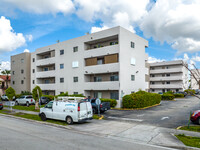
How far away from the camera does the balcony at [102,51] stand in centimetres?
2534

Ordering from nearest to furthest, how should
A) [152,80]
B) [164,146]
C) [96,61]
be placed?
1. [164,146]
2. [96,61]
3. [152,80]

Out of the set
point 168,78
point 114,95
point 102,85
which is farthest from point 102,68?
point 168,78

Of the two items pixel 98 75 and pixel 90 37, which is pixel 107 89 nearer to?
pixel 98 75

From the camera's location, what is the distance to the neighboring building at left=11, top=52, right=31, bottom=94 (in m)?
43.2

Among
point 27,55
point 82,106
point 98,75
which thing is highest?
point 27,55

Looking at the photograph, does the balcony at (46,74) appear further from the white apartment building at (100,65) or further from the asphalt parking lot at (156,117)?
the asphalt parking lot at (156,117)

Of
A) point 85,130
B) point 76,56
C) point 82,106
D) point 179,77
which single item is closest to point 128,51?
point 76,56

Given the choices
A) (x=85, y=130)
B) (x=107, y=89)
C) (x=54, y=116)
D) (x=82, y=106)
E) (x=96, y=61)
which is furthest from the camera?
(x=96, y=61)

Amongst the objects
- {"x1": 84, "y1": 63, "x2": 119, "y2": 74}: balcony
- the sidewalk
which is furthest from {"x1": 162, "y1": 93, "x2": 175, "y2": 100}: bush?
the sidewalk

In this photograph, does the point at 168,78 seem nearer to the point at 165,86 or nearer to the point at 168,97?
the point at 165,86

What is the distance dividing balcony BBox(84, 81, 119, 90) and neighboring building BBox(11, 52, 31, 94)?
22.3 metres

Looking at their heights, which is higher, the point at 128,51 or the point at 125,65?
the point at 128,51

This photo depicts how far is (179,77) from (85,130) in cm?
5036

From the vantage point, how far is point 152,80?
58.3 metres
